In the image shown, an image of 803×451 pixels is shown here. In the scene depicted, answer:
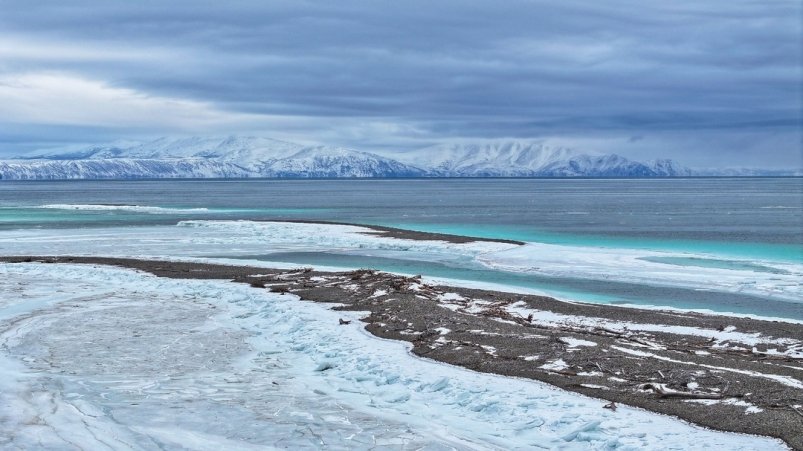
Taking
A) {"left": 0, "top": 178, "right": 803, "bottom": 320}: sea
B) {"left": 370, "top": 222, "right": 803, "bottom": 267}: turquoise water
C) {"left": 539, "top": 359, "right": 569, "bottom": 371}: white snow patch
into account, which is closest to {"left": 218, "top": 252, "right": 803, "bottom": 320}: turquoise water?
{"left": 0, "top": 178, "right": 803, "bottom": 320}: sea

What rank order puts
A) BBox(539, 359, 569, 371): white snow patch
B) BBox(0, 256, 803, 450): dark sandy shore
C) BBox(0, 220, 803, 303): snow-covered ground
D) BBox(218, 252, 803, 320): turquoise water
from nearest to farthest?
BBox(0, 256, 803, 450): dark sandy shore
BBox(539, 359, 569, 371): white snow patch
BBox(218, 252, 803, 320): turquoise water
BBox(0, 220, 803, 303): snow-covered ground

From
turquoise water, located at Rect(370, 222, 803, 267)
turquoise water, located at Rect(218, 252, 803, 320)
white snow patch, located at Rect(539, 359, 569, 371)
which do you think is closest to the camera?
white snow patch, located at Rect(539, 359, 569, 371)

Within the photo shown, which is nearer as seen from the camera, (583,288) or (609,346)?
(609,346)

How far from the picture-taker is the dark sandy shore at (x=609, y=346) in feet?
37.8

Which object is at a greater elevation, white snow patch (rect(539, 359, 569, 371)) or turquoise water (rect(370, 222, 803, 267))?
white snow patch (rect(539, 359, 569, 371))

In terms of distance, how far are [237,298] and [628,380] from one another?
43.1ft

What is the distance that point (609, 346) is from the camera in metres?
15.3

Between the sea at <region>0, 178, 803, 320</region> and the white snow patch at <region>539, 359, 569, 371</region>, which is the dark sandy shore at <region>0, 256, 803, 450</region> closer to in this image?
the white snow patch at <region>539, 359, 569, 371</region>

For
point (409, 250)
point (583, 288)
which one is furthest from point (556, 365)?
point (409, 250)

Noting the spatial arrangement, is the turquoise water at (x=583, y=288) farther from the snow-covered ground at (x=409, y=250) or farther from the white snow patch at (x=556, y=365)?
the white snow patch at (x=556, y=365)

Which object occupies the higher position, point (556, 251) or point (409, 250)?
point (556, 251)

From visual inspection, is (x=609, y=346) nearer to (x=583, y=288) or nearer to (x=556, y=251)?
(x=583, y=288)

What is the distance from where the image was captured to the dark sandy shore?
1153cm

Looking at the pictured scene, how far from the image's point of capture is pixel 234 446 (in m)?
10.4
